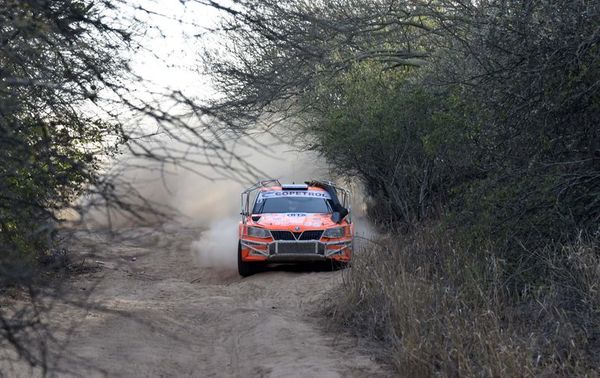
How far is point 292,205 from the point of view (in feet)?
66.4

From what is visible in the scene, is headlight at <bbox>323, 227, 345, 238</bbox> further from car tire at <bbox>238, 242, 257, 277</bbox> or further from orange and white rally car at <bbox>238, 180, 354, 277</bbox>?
car tire at <bbox>238, 242, 257, 277</bbox>

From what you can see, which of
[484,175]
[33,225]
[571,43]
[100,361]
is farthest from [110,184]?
[484,175]

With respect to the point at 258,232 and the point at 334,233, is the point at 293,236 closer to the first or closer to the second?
the point at 258,232

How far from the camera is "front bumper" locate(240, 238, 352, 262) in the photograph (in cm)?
1886

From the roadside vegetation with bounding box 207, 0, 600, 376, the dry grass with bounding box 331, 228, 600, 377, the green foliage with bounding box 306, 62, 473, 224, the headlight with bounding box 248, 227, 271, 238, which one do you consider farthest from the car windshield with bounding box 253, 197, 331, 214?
the dry grass with bounding box 331, 228, 600, 377

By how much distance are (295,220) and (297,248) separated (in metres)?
0.67

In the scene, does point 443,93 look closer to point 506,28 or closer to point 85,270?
point 506,28

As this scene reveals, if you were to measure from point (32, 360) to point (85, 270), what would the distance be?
17.0m

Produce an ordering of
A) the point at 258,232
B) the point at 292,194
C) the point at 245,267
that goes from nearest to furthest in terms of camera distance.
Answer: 1. the point at 258,232
2. the point at 245,267
3. the point at 292,194

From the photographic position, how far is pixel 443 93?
16.0 meters

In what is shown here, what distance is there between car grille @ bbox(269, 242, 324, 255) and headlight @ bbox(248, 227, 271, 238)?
0.24 m

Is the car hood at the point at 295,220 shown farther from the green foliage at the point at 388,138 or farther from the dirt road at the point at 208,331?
the green foliage at the point at 388,138

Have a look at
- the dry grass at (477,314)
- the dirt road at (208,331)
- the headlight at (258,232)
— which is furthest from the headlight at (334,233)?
the dry grass at (477,314)

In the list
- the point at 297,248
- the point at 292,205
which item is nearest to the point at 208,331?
the point at 297,248
